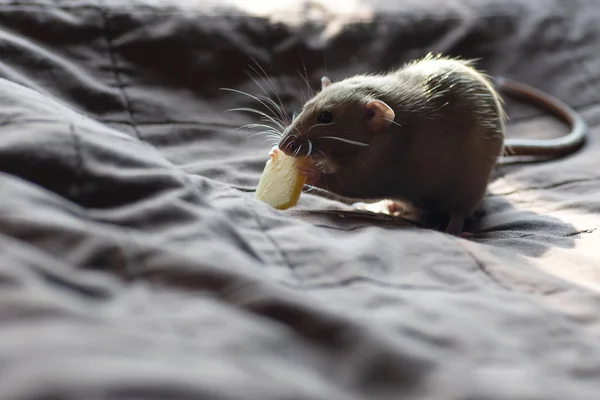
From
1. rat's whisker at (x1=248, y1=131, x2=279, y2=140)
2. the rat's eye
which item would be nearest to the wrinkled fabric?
rat's whisker at (x1=248, y1=131, x2=279, y2=140)

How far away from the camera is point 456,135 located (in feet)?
4.42

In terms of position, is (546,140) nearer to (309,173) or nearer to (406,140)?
(406,140)

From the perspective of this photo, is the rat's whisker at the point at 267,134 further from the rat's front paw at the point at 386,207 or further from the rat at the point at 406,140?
the rat's front paw at the point at 386,207

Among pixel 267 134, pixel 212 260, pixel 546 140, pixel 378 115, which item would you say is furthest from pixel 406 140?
pixel 212 260

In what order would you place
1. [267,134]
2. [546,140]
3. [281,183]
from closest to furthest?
[281,183] < [267,134] < [546,140]

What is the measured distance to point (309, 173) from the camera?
132cm

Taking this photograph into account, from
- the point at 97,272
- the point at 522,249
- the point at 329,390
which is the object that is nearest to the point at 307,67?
the point at 522,249

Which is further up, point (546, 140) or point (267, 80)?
point (546, 140)

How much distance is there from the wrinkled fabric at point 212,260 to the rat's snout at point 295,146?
101mm

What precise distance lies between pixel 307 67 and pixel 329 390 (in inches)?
50.9

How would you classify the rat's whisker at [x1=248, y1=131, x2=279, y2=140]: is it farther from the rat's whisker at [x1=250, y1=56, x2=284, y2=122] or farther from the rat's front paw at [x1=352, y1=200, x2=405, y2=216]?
the rat's front paw at [x1=352, y1=200, x2=405, y2=216]

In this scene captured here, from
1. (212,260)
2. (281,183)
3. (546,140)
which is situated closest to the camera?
(212,260)

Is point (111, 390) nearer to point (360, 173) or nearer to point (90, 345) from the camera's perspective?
point (90, 345)

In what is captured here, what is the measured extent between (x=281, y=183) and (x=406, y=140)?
301 mm
